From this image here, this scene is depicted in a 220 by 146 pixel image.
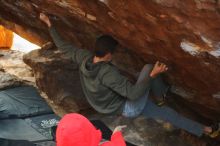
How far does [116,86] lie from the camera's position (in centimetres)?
479

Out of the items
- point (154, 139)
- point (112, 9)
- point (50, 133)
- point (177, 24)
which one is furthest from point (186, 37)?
point (50, 133)

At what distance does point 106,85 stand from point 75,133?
1242mm

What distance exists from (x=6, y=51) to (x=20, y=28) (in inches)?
63.1

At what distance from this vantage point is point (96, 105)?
513 cm

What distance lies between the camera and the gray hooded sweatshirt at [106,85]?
4.72 metres

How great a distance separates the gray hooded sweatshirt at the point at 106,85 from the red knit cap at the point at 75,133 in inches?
39.5

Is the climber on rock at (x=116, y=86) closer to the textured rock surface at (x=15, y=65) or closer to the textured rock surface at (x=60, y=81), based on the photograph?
the textured rock surface at (x=60, y=81)

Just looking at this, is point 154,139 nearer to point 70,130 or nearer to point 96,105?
point 96,105

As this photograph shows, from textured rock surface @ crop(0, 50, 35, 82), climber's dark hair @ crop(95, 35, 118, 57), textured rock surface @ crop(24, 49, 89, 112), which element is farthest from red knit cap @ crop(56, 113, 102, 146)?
textured rock surface @ crop(0, 50, 35, 82)

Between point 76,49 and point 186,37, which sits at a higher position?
point 186,37

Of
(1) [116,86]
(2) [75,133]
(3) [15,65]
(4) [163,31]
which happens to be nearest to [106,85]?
(1) [116,86]

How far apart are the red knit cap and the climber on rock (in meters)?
1.02

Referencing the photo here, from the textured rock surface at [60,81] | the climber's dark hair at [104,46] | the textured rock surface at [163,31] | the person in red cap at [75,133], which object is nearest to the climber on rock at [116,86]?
the climber's dark hair at [104,46]

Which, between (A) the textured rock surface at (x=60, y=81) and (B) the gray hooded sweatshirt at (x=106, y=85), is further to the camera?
(A) the textured rock surface at (x=60, y=81)
